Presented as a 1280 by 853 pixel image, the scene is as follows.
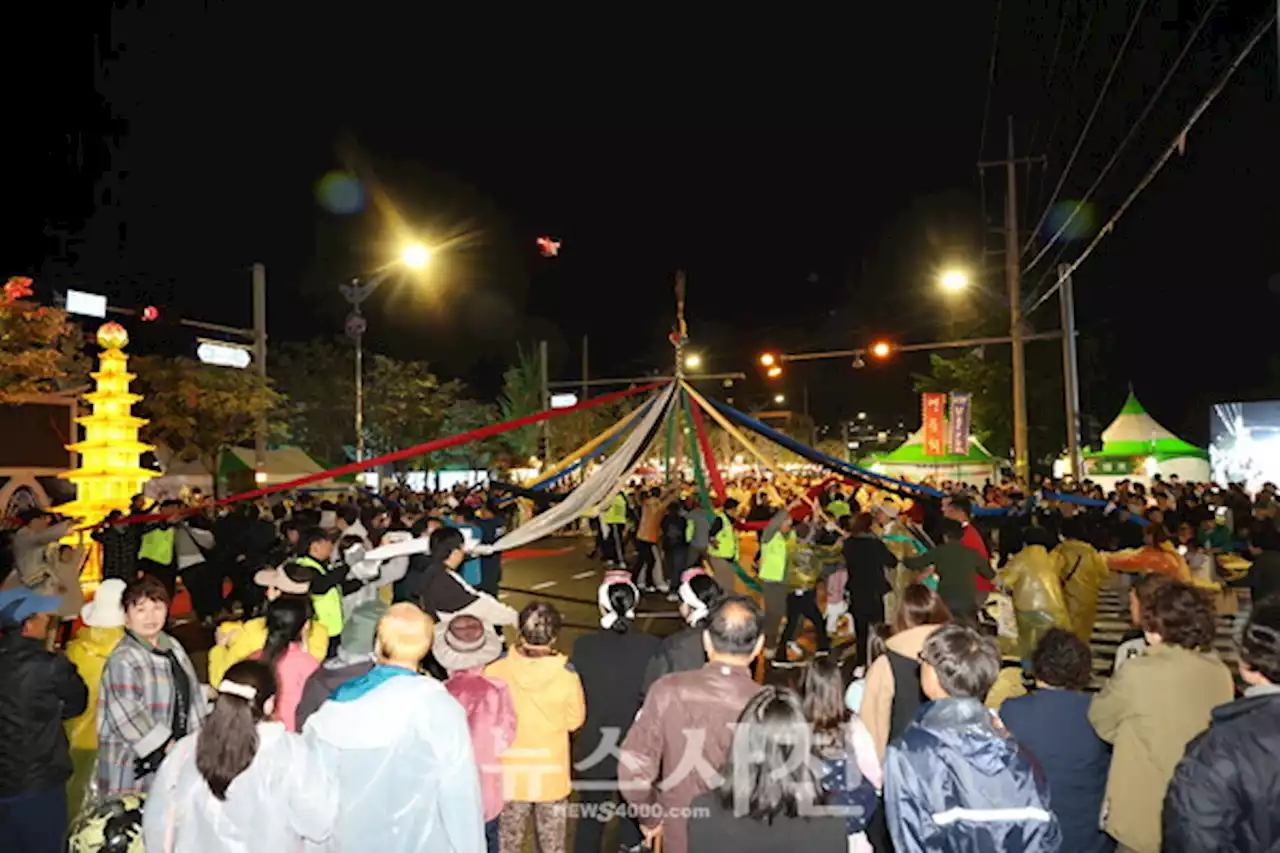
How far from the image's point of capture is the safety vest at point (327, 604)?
726 cm

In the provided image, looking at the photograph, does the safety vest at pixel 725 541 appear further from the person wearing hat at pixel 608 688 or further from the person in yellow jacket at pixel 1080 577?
the person wearing hat at pixel 608 688

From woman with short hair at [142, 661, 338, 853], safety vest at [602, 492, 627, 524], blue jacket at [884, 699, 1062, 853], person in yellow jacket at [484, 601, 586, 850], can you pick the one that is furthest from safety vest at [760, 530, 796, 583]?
safety vest at [602, 492, 627, 524]

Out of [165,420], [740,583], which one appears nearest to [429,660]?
[740,583]

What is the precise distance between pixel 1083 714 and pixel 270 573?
18.4ft

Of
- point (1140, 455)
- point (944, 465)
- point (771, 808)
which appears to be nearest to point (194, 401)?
point (944, 465)

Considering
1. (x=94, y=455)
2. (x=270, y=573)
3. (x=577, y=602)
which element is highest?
(x=94, y=455)

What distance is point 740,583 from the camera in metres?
11.9

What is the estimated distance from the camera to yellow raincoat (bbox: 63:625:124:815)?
5.15 m

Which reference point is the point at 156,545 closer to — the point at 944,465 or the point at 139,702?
the point at 139,702

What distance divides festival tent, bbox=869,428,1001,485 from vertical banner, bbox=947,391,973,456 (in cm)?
159

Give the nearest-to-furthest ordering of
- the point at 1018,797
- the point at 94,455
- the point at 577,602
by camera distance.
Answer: the point at 1018,797
the point at 577,602
the point at 94,455

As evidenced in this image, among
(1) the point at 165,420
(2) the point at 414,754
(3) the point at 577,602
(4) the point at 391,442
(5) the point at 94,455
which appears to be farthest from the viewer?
(4) the point at 391,442

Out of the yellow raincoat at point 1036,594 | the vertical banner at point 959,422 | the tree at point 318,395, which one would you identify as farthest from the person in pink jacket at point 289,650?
the tree at point 318,395

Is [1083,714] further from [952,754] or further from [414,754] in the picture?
[414,754]
